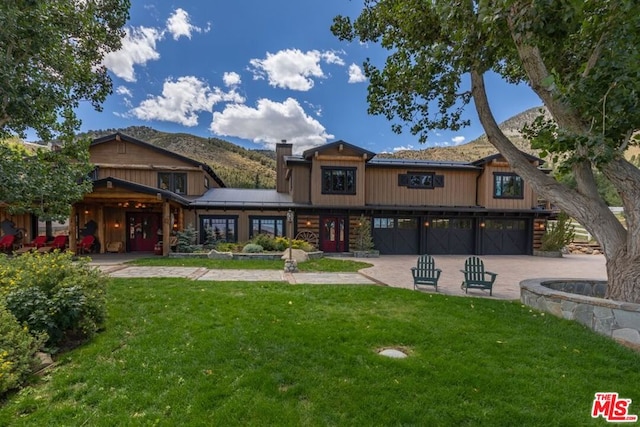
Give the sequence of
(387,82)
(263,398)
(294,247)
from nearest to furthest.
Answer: (263,398) → (387,82) → (294,247)

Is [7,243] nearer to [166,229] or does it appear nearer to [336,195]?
[166,229]

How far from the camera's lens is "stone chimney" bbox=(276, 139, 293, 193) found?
1970cm

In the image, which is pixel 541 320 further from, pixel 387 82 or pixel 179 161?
pixel 179 161

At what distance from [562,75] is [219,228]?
14.6 metres

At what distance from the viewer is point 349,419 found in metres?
2.75

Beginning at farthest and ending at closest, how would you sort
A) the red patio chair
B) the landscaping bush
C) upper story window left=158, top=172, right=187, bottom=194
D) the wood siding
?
upper story window left=158, top=172, right=187, bottom=194 < the wood siding < the red patio chair < the landscaping bush

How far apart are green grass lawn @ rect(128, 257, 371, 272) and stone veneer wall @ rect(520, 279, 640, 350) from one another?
5.87 meters

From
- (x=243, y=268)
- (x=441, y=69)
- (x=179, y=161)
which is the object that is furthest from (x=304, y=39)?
(x=243, y=268)

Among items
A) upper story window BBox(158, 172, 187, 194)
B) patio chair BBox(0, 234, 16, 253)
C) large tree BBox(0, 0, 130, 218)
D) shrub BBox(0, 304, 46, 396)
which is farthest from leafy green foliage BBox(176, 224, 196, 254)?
shrub BBox(0, 304, 46, 396)

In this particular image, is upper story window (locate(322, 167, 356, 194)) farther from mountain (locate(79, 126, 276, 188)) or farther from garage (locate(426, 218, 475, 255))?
mountain (locate(79, 126, 276, 188))

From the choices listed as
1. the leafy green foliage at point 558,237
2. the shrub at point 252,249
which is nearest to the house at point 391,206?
the leafy green foliage at point 558,237

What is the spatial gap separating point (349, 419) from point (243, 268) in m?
8.70

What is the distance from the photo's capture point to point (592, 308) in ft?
16.5

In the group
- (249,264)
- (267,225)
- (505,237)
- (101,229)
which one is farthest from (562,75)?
(101,229)
